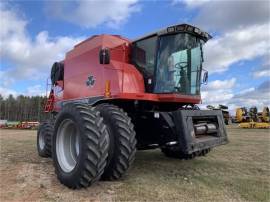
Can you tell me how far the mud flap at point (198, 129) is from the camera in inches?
256

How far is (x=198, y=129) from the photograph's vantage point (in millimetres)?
7070

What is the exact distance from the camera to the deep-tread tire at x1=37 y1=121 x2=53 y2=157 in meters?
9.91

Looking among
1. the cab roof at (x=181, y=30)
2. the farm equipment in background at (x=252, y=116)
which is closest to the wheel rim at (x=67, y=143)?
the cab roof at (x=181, y=30)

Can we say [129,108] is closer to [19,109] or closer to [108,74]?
[108,74]

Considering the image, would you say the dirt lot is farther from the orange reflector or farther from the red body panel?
the orange reflector

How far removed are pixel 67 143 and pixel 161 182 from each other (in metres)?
2.12

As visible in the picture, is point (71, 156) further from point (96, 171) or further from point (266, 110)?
point (266, 110)

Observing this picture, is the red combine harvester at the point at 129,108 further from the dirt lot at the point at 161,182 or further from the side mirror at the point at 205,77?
the dirt lot at the point at 161,182

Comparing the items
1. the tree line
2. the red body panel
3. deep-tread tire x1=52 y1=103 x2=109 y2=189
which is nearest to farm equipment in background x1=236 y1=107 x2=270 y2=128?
the red body panel

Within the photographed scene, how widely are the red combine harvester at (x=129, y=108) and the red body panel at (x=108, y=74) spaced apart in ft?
0.07

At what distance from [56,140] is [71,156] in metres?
0.46

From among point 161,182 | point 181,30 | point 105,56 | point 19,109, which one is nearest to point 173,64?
point 181,30

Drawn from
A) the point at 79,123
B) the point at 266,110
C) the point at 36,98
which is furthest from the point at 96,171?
the point at 36,98

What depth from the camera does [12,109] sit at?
94.7 meters
